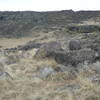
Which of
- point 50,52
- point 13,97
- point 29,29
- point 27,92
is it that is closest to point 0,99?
point 13,97

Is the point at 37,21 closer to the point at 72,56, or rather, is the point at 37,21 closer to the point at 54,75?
the point at 72,56

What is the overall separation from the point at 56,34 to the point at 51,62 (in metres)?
24.7

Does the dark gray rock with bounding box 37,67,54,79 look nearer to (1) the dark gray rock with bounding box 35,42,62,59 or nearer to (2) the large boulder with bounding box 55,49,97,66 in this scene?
(2) the large boulder with bounding box 55,49,97,66

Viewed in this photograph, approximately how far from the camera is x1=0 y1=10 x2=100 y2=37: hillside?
47781 mm

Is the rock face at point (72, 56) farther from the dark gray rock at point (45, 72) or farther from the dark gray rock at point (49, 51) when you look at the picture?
the dark gray rock at point (45, 72)

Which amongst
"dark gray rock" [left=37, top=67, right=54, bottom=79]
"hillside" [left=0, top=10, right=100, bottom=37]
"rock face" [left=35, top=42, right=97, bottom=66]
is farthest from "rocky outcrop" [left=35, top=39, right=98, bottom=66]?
"hillside" [left=0, top=10, right=100, bottom=37]

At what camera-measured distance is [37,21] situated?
55.1 metres

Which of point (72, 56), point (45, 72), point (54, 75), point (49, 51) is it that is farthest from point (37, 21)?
point (54, 75)

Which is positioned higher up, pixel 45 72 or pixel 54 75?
pixel 54 75

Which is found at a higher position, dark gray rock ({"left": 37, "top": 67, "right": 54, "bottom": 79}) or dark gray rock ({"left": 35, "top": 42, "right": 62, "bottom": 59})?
dark gray rock ({"left": 37, "top": 67, "right": 54, "bottom": 79})

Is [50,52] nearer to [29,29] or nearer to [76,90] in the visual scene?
[76,90]

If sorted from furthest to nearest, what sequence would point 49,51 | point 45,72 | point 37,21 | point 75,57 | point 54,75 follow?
point 37,21, point 49,51, point 75,57, point 45,72, point 54,75

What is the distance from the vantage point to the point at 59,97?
18.4 ft

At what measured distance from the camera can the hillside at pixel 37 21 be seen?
4778 cm
